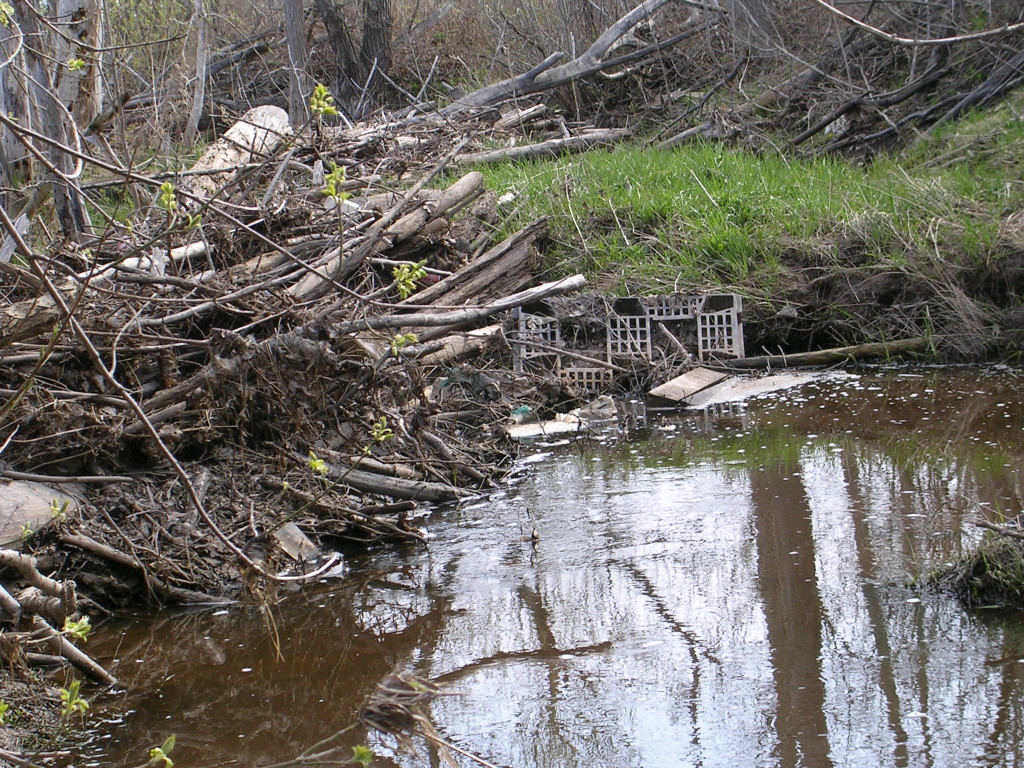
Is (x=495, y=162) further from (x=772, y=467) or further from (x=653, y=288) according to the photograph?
(x=772, y=467)

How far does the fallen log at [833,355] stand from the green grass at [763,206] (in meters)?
0.63

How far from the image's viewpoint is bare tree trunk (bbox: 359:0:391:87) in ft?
43.3

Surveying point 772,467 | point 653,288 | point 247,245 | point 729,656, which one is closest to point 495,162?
point 653,288

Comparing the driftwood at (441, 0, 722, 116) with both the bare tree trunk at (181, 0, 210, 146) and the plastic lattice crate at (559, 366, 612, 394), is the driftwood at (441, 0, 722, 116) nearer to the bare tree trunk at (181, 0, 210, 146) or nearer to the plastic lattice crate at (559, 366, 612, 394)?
the bare tree trunk at (181, 0, 210, 146)

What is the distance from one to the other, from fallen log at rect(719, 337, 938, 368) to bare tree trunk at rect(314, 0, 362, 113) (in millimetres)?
7543

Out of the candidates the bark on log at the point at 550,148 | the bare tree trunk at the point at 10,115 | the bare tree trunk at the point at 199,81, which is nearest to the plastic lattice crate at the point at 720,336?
the bark on log at the point at 550,148

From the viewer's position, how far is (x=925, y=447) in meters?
5.36

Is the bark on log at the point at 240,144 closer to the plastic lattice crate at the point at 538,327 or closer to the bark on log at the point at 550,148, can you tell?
the bark on log at the point at 550,148

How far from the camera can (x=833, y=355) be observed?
7.56m

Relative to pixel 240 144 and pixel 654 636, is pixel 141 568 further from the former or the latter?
pixel 240 144

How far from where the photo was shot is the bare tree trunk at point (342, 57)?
516 inches

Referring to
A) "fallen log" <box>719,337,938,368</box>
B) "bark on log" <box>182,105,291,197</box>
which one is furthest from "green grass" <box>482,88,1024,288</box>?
"bark on log" <box>182,105,291,197</box>

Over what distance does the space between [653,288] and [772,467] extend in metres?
2.80

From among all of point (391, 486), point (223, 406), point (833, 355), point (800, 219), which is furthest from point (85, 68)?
point (833, 355)
